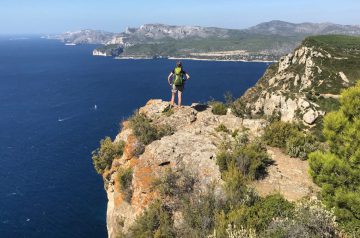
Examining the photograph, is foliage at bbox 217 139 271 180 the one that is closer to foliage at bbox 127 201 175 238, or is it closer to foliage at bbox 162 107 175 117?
foliage at bbox 127 201 175 238

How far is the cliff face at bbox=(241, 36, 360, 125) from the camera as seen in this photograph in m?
77.2

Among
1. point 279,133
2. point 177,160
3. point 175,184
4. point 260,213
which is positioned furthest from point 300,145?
point 260,213

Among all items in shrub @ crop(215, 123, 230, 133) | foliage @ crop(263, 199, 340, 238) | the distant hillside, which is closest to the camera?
foliage @ crop(263, 199, 340, 238)

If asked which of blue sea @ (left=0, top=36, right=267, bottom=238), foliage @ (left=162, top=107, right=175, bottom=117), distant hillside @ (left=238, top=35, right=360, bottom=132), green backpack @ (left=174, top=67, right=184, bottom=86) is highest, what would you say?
green backpack @ (left=174, top=67, right=184, bottom=86)

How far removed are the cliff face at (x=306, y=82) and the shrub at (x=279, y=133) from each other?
42206mm

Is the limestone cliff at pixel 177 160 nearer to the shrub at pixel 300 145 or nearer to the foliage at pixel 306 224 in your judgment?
the shrub at pixel 300 145

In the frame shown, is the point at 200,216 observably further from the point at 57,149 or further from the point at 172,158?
the point at 57,149

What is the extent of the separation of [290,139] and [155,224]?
35.1 feet

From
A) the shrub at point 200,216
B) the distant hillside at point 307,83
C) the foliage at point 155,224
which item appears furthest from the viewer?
the distant hillside at point 307,83

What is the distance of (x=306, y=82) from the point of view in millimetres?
99312

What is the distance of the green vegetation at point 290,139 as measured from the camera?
2208 cm

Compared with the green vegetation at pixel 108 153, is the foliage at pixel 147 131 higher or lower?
higher

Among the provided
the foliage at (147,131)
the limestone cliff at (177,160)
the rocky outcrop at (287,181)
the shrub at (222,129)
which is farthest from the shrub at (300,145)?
the foliage at (147,131)

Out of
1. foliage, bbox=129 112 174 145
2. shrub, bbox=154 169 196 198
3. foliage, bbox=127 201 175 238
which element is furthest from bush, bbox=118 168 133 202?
foliage, bbox=127 201 175 238
